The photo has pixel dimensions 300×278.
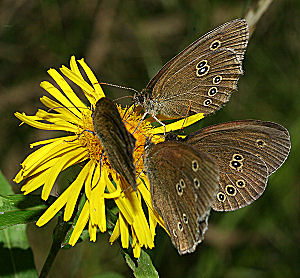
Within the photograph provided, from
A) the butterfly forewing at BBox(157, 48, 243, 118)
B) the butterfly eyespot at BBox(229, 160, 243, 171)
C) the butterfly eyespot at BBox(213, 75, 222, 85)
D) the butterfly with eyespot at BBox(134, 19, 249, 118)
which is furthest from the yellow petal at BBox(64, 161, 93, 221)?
the butterfly eyespot at BBox(213, 75, 222, 85)

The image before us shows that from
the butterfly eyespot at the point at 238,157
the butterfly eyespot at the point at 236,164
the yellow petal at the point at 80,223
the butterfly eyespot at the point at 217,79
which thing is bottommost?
the butterfly eyespot at the point at 236,164

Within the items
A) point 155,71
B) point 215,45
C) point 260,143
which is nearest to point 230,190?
point 260,143

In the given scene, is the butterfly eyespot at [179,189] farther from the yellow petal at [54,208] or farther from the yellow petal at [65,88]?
the yellow petal at [65,88]

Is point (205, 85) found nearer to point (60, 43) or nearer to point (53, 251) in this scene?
point (53, 251)

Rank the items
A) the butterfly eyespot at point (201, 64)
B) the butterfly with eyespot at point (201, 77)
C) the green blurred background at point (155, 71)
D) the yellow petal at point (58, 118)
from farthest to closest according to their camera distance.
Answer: the green blurred background at point (155, 71), the butterfly eyespot at point (201, 64), the butterfly with eyespot at point (201, 77), the yellow petal at point (58, 118)

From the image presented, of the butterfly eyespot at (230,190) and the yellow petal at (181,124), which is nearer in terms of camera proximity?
the butterfly eyespot at (230,190)

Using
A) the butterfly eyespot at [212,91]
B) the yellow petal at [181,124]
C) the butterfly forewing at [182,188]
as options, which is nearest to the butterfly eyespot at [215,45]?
the butterfly eyespot at [212,91]

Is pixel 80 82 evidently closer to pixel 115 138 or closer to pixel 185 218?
pixel 115 138
